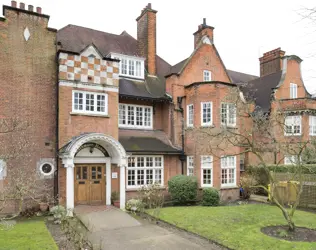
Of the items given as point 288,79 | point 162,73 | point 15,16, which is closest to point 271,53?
point 288,79

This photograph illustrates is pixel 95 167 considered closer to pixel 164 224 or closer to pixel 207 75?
pixel 164 224

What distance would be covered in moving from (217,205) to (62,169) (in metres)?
8.77

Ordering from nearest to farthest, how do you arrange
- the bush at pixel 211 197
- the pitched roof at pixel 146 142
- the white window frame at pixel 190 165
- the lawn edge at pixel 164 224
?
the lawn edge at pixel 164 224, the bush at pixel 211 197, the pitched roof at pixel 146 142, the white window frame at pixel 190 165

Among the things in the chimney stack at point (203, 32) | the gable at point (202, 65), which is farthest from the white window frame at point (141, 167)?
the chimney stack at point (203, 32)

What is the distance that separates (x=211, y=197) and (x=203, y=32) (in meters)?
12.1

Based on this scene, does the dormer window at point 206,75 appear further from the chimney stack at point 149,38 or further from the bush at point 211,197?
the bush at point 211,197

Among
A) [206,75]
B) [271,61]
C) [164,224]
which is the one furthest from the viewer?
[271,61]

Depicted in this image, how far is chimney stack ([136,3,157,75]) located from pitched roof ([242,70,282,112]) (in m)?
9.06

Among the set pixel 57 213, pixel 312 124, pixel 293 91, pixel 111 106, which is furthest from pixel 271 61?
pixel 57 213

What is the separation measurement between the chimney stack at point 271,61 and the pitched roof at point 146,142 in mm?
15582

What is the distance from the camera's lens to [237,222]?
11.9 metres

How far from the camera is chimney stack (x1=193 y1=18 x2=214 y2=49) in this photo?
2120 centimetres

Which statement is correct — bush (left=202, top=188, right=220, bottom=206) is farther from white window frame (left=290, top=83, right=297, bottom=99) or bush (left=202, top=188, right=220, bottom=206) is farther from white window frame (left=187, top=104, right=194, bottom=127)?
white window frame (left=290, top=83, right=297, bottom=99)

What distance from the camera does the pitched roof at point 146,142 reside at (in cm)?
1670
